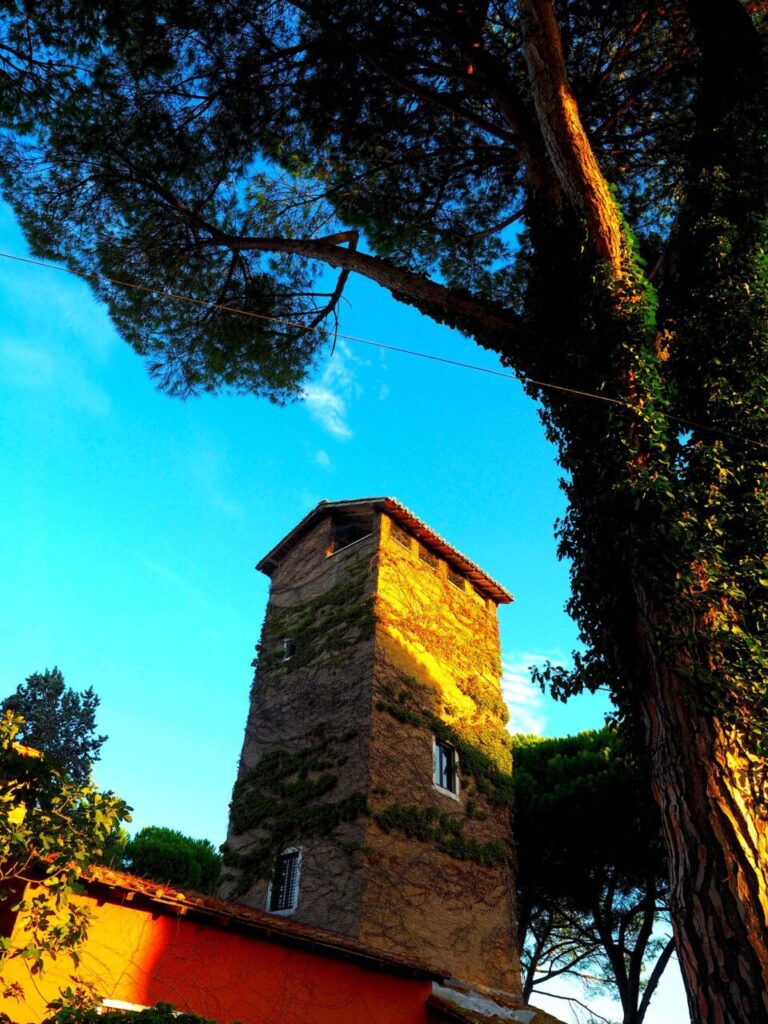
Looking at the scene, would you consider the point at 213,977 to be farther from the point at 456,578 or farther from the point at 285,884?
the point at 456,578

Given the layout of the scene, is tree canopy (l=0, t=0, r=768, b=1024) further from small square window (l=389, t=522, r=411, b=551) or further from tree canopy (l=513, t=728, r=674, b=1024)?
tree canopy (l=513, t=728, r=674, b=1024)

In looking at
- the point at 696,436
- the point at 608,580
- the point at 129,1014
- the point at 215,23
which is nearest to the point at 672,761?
the point at 608,580

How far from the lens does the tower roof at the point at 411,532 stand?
15.3 metres

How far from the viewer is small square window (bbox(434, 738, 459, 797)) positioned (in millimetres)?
13172

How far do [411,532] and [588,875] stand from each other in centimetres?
957

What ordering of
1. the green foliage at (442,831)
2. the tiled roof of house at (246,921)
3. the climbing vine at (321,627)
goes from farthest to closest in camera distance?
1. the climbing vine at (321,627)
2. the green foliage at (442,831)
3. the tiled roof of house at (246,921)

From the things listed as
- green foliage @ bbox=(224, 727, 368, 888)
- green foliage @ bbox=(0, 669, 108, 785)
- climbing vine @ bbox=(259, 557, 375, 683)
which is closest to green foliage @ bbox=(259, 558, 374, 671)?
climbing vine @ bbox=(259, 557, 375, 683)

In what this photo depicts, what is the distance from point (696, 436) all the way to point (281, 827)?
9.88 meters

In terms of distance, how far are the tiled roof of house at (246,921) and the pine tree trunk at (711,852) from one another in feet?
18.1

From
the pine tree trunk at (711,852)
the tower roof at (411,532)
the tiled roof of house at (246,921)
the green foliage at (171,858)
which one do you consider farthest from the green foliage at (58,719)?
the pine tree trunk at (711,852)

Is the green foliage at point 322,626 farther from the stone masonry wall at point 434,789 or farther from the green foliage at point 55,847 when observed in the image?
the green foliage at point 55,847

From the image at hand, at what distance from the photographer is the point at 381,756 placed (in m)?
12.0

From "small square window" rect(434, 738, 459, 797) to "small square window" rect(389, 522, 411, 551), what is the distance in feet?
13.6

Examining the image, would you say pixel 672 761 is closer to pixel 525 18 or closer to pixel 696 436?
pixel 696 436
